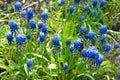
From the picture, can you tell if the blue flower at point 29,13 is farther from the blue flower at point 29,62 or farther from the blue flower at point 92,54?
the blue flower at point 92,54

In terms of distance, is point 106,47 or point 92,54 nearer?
point 92,54

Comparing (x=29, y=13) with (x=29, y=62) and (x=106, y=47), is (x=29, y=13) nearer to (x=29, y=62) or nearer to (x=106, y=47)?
(x=29, y=62)

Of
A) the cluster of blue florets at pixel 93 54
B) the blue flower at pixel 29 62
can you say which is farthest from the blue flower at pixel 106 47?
the blue flower at pixel 29 62

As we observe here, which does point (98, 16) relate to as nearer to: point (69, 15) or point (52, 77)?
point (69, 15)

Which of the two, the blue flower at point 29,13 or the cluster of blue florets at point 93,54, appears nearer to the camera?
the cluster of blue florets at point 93,54

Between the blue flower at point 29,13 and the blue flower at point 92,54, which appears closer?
the blue flower at point 92,54

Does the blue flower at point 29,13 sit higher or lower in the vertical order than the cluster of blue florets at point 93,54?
higher

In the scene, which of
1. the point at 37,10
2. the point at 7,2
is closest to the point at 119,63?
the point at 37,10

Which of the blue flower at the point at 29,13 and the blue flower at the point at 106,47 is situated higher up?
the blue flower at the point at 29,13

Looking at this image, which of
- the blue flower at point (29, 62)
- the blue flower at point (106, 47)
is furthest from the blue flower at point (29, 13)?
the blue flower at point (106, 47)

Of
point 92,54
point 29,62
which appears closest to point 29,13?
point 29,62

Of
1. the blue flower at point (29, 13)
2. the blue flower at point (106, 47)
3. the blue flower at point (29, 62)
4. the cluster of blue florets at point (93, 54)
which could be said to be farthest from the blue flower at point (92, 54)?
the blue flower at point (29, 13)

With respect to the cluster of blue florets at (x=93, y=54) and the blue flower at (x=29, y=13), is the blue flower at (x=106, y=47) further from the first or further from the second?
the blue flower at (x=29, y=13)
